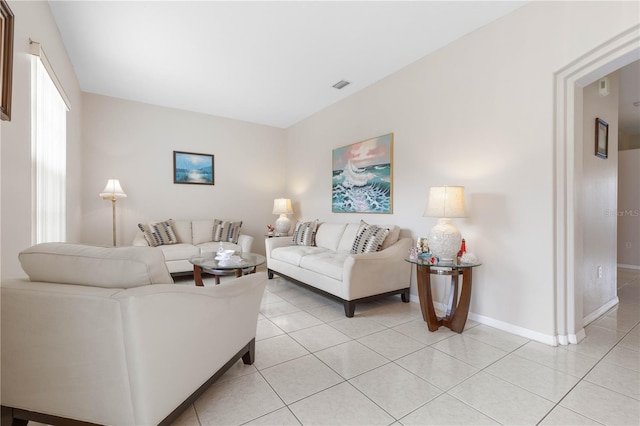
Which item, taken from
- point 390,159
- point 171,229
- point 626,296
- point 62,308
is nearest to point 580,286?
point 626,296

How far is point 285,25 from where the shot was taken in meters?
2.73

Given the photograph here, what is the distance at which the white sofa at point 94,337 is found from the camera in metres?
1.11

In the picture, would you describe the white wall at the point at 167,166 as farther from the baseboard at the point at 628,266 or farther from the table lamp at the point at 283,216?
the baseboard at the point at 628,266

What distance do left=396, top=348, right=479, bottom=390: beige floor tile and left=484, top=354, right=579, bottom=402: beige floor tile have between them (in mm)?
177

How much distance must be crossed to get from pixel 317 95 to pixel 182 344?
394 cm

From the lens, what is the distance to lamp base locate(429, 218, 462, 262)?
253 centimetres

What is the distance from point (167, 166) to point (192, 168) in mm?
390

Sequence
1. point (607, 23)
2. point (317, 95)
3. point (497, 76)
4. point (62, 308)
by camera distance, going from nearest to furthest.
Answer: point (62, 308) → point (607, 23) → point (497, 76) → point (317, 95)

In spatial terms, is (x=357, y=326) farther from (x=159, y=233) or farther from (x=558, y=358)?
(x=159, y=233)

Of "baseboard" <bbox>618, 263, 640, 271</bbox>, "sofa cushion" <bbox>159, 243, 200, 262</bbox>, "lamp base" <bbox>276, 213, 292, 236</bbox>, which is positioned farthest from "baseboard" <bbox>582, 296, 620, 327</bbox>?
"sofa cushion" <bbox>159, 243, 200, 262</bbox>

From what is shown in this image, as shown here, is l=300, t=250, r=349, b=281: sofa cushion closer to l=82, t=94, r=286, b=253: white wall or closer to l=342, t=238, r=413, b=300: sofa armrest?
l=342, t=238, r=413, b=300: sofa armrest

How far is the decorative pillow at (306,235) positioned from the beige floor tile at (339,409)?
2.68 meters

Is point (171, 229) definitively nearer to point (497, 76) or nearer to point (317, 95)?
point (317, 95)

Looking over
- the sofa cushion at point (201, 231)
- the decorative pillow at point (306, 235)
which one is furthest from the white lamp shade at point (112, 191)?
the decorative pillow at point (306, 235)
